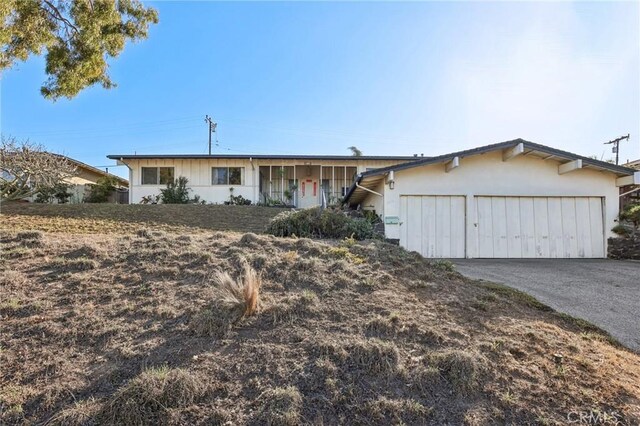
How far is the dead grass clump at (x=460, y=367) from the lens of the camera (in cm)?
258

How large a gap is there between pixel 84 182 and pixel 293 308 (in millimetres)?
23090

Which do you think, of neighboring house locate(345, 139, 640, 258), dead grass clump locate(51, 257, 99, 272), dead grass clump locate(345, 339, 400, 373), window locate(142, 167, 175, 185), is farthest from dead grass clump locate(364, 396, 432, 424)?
window locate(142, 167, 175, 185)

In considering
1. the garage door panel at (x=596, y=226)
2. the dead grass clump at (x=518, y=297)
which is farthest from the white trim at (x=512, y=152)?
the dead grass clump at (x=518, y=297)

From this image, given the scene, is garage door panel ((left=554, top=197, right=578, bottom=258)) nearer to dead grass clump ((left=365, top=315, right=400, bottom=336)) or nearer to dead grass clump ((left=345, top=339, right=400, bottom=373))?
dead grass clump ((left=365, top=315, right=400, bottom=336))

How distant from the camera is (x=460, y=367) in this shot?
2682 millimetres

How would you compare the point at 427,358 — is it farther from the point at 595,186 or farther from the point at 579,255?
the point at 595,186

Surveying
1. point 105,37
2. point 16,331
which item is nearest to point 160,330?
point 16,331

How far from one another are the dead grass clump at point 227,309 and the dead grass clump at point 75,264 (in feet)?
7.15

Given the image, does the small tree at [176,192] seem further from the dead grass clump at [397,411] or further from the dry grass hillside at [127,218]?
the dead grass clump at [397,411]

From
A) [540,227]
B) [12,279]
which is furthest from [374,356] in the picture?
[540,227]

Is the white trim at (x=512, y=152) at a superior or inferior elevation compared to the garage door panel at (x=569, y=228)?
superior

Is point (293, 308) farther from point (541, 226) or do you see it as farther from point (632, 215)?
point (632, 215)

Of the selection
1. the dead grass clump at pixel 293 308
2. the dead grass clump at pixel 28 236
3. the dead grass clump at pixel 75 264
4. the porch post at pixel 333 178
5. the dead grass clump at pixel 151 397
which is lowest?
the dead grass clump at pixel 151 397

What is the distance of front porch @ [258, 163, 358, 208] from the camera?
19.0m
